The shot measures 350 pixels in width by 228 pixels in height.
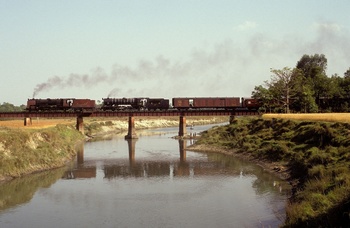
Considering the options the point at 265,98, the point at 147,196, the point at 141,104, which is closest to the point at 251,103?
the point at 265,98

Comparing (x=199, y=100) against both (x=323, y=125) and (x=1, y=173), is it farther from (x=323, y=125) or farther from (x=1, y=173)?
(x=1, y=173)

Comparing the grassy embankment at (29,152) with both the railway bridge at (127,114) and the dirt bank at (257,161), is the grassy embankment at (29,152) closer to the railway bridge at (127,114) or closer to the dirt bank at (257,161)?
→ the dirt bank at (257,161)

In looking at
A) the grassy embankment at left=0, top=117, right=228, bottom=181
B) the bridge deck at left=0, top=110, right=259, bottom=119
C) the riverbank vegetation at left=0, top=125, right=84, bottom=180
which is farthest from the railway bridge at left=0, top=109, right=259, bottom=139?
the riverbank vegetation at left=0, top=125, right=84, bottom=180

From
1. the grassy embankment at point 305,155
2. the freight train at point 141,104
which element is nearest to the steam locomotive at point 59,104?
the freight train at point 141,104

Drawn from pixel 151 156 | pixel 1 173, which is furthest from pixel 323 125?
pixel 1 173

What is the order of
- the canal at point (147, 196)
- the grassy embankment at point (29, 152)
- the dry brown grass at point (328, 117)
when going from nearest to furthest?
1. the canal at point (147, 196)
2. the grassy embankment at point (29, 152)
3. the dry brown grass at point (328, 117)

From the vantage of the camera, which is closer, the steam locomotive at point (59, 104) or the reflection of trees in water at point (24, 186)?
the reflection of trees in water at point (24, 186)

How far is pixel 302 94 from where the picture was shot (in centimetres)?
8831

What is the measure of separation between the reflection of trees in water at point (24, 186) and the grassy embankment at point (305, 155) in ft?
75.5

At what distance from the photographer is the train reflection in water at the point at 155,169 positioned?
44159 mm

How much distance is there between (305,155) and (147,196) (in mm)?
19703

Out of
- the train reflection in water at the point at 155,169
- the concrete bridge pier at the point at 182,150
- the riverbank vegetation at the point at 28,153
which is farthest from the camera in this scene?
the concrete bridge pier at the point at 182,150

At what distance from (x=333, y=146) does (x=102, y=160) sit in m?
31.9

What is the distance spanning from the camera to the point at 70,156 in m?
56.7
